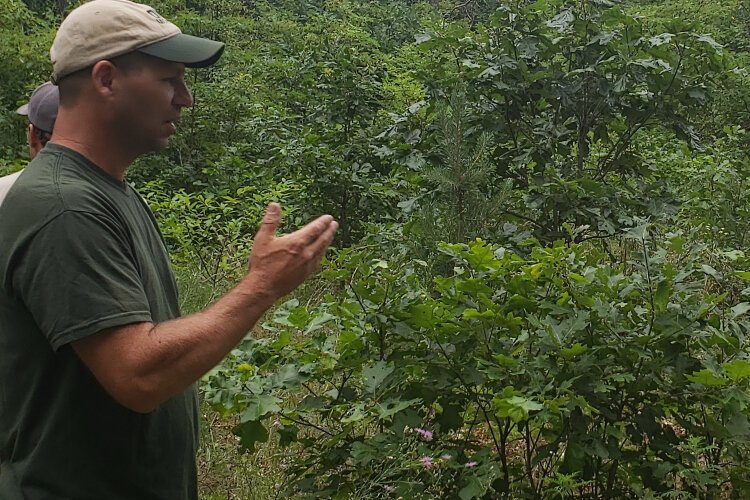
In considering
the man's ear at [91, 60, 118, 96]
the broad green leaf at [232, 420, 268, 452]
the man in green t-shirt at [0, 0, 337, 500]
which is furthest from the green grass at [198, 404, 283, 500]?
the man's ear at [91, 60, 118, 96]

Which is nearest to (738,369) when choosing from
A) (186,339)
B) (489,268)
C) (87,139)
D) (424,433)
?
(489,268)

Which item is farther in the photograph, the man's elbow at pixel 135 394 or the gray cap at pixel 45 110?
the gray cap at pixel 45 110

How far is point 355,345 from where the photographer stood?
8.16 ft

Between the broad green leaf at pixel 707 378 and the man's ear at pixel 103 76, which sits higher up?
the man's ear at pixel 103 76

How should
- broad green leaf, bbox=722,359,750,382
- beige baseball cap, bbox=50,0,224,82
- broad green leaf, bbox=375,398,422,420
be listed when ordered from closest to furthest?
beige baseball cap, bbox=50,0,224,82 < broad green leaf, bbox=722,359,750,382 < broad green leaf, bbox=375,398,422,420

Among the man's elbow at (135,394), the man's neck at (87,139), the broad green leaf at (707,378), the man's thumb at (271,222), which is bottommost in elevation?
the broad green leaf at (707,378)

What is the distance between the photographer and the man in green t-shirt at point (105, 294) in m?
1.45

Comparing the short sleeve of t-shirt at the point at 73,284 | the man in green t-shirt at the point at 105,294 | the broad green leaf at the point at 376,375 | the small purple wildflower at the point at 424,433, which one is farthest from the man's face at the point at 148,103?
the small purple wildflower at the point at 424,433

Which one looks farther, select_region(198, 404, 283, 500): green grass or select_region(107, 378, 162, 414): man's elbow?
select_region(198, 404, 283, 500): green grass

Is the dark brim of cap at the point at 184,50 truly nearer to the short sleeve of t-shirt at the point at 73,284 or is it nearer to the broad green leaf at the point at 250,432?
the short sleeve of t-shirt at the point at 73,284

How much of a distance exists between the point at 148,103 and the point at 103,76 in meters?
0.11

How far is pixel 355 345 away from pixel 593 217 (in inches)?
90.0

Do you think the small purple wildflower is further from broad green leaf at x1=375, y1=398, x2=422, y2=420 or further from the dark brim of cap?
the dark brim of cap

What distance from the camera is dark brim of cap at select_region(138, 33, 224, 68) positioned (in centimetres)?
176
